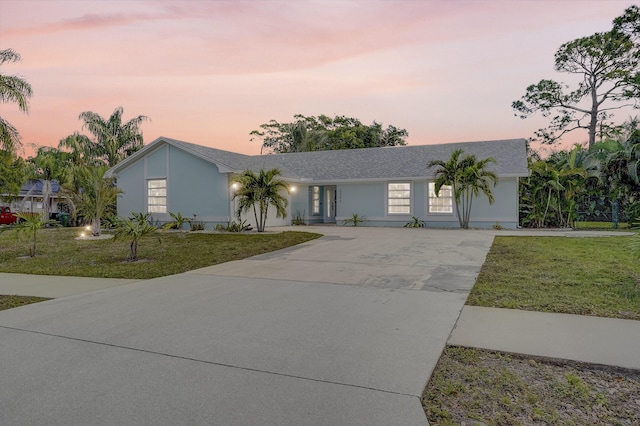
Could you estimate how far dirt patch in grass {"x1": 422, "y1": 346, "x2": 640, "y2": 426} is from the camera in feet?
8.36

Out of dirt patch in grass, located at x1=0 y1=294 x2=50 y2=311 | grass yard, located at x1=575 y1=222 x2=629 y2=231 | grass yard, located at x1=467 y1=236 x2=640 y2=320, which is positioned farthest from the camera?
grass yard, located at x1=575 y1=222 x2=629 y2=231

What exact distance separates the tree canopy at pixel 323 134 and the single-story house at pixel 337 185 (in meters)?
16.8

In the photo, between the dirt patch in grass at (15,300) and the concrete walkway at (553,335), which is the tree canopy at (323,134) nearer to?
the dirt patch in grass at (15,300)

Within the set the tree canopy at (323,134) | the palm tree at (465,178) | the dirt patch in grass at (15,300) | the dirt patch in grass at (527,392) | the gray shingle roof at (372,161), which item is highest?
the tree canopy at (323,134)

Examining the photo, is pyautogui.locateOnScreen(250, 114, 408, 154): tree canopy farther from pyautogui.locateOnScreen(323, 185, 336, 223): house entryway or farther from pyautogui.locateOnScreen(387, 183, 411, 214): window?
pyautogui.locateOnScreen(387, 183, 411, 214): window

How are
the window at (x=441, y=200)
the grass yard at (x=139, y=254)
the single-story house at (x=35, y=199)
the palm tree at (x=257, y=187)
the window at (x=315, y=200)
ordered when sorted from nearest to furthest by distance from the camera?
the grass yard at (x=139, y=254) → the palm tree at (x=257, y=187) → the window at (x=441, y=200) → the window at (x=315, y=200) → the single-story house at (x=35, y=199)

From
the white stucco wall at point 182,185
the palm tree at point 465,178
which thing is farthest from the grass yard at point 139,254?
the palm tree at point 465,178

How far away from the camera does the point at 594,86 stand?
92.9 feet

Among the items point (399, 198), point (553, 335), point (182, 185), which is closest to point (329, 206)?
point (399, 198)

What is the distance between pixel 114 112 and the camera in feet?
92.7

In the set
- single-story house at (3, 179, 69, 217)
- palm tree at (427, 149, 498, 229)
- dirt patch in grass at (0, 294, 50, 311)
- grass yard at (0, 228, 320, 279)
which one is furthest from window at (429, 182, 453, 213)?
single-story house at (3, 179, 69, 217)

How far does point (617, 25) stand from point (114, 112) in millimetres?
34145

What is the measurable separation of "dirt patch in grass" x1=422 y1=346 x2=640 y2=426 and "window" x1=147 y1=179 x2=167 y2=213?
58.9ft

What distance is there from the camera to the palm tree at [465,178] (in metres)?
16.7
